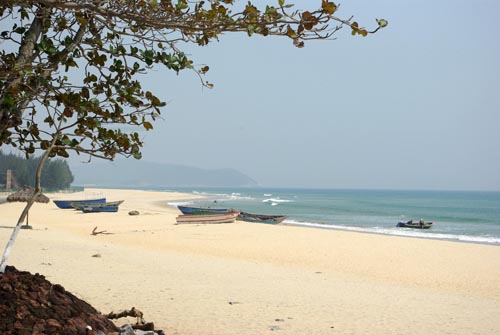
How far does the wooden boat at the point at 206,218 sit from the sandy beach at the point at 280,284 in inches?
321

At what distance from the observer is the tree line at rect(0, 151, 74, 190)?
75531 millimetres

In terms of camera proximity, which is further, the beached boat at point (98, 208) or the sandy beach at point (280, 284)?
Answer: the beached boat at point (98, 208)

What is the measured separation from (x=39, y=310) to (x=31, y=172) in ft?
275

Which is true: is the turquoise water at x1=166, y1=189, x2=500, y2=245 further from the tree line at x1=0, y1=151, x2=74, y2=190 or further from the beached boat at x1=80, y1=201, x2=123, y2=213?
the tree line at x1=0, y1=151, x2=74, y2=190

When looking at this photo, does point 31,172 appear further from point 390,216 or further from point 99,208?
point 390,216

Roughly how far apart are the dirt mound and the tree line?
7247 centimetres

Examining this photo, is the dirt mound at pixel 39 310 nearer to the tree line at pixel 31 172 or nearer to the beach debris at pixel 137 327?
the beach debris at pixel 137 327

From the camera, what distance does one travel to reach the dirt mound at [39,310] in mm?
4805

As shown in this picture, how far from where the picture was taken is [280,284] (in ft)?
35.4

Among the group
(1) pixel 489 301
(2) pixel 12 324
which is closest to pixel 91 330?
(2) pixel 12 324

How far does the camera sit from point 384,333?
7328 millimetres

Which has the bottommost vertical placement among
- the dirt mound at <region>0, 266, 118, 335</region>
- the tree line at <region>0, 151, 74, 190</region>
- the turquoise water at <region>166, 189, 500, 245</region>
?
the turquoise water at <region>166, 189, 500, 245</region>

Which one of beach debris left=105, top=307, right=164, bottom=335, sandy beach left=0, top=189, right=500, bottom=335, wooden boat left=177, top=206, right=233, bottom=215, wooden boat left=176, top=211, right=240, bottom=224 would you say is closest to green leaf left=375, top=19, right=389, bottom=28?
beach debris left=105, top=307, right=164, bottom=335

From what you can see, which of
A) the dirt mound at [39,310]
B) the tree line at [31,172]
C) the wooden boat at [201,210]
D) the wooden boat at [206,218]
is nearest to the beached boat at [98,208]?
the wooden boat at [201,210]
